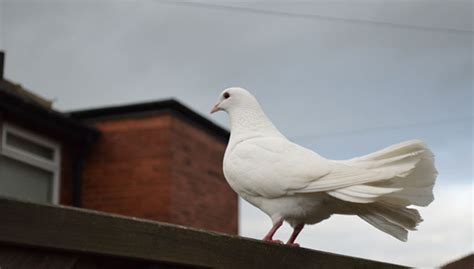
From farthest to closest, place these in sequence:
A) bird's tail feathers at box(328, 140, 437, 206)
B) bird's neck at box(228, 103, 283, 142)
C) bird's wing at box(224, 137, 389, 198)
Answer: bird's neck at box(228, 103, 283, 142) < bird's wing at box(224, 137, 389, 198) < bird's tail feathers at box(328, 140, 437, 206)

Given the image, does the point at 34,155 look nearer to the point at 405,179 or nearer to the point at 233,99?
the point at 233,99

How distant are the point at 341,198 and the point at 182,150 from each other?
23.2ft

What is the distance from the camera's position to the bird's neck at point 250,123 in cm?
252

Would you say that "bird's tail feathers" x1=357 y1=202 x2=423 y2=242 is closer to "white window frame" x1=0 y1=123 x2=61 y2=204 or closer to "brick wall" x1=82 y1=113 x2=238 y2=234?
"white window frame" x1=0 y1=123 x2=61 y2=204

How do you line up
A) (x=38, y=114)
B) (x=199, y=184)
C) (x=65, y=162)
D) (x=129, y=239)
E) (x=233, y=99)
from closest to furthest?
→ 1. (x=129, y=239)
2. (x=233, y=99)
3. (x=38, y=114)
4. (x=65, y=162)
5. (x=199, y=184)

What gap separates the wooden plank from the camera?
1022mm

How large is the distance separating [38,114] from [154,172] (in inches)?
62.4

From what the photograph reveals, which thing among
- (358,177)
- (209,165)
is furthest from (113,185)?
(358,177)

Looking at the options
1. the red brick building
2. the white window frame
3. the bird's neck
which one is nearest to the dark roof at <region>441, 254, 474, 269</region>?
the bird's neck

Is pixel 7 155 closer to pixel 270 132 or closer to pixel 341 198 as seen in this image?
pixel 270 132

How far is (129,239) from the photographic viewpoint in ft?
3.79

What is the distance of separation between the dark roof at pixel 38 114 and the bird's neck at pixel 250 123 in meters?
5.28

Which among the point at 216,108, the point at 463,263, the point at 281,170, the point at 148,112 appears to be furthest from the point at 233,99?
the point at 148,112

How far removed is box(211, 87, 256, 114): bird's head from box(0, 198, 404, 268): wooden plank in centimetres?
119
